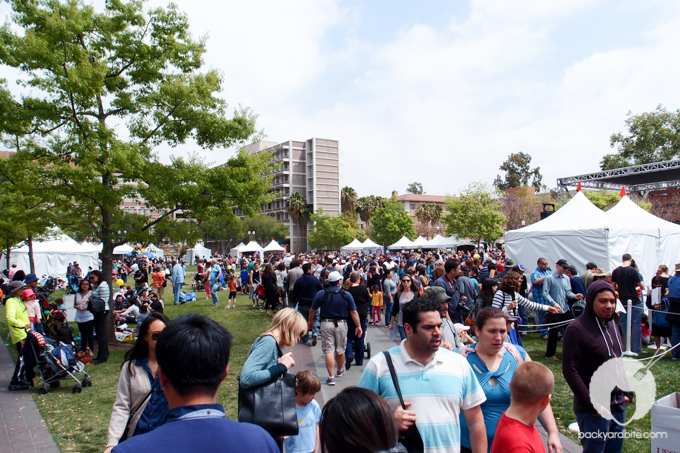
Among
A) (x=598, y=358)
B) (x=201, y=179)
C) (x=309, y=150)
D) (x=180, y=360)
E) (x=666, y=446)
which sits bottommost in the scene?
(x=666, y=446)

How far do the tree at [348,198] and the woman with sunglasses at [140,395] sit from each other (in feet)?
278

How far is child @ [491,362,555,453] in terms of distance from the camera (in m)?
2.28

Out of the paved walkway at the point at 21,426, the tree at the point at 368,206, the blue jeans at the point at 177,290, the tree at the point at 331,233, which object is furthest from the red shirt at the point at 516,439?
the tree at the point at 368,206

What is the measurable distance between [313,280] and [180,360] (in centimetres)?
814

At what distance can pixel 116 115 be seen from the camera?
9.72 metres

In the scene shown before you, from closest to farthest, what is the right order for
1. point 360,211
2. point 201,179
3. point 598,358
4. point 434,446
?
1. point 434,446
2. point 598,358
3. point 201,179
4. point 360,211

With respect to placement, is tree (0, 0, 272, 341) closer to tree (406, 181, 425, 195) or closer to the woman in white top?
the woman in white top

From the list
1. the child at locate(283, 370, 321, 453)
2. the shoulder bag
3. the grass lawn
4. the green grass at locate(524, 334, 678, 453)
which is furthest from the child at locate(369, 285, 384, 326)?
the shoulder bag

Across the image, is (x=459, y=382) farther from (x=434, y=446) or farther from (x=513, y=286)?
(x=513, y=286)

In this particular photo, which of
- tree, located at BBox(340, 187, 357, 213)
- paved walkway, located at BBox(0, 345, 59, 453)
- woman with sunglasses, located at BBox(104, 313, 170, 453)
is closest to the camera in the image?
woman with sunglasses, located at BBox(104, 313, 170, 453)

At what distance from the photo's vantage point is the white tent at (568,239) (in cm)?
1212

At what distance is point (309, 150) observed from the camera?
91.4 metres

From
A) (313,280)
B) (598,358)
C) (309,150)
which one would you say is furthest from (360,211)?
(598,358)

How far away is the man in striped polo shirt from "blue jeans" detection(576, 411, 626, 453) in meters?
1.16
